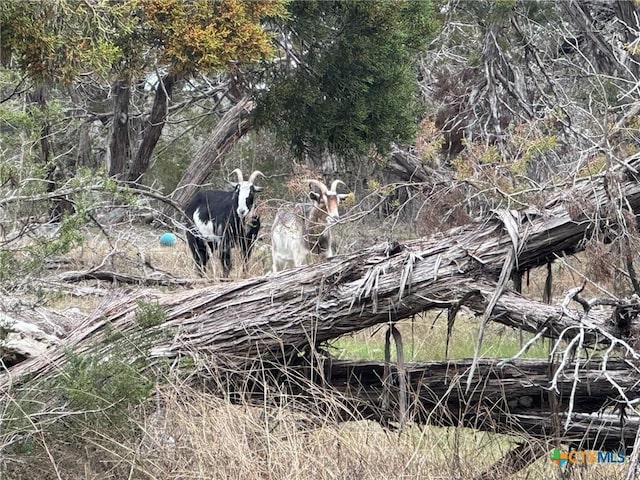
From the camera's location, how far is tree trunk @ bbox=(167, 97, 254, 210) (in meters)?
16.1

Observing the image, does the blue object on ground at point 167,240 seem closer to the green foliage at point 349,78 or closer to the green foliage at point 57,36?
the green foliage at point 349,78

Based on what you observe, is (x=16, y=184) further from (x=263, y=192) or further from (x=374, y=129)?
(x=263, y=192)

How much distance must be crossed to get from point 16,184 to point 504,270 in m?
3.09

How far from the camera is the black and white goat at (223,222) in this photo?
14422mm

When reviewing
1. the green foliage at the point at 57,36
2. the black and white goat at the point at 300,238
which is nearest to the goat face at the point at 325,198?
the black and white goat at the point at 300,238

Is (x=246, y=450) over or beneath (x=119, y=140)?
beneath

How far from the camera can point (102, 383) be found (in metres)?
5.60

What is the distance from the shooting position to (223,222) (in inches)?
602

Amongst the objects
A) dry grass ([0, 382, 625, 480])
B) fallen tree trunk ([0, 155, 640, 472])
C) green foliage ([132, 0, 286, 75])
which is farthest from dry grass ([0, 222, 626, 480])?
green foliage ([132, 0, 286, 75])
